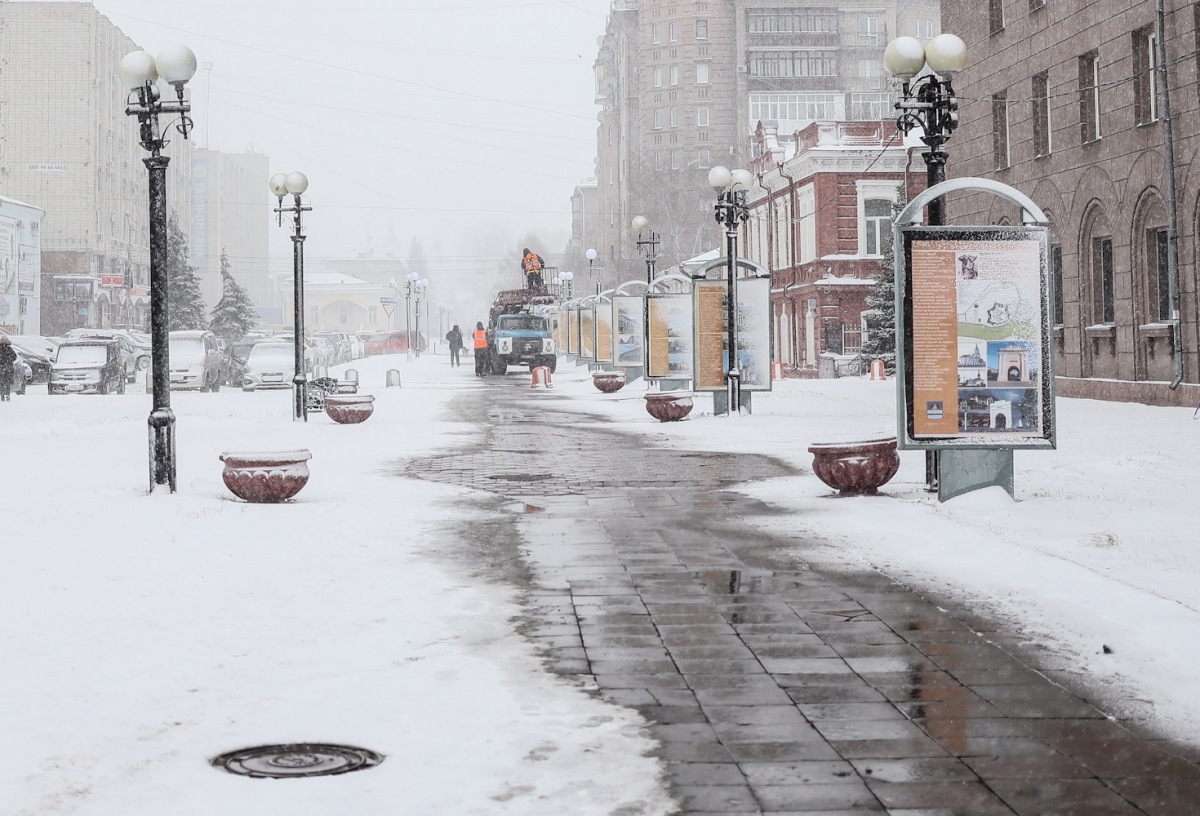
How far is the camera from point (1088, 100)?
31.1 m

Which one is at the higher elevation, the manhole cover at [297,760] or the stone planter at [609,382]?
the stone planter at [609,382]

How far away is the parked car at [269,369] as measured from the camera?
4128 cm

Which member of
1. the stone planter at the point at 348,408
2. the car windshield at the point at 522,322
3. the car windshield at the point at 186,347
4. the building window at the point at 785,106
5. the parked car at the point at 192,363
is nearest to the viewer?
Result: the stone planter at the point at 348,408

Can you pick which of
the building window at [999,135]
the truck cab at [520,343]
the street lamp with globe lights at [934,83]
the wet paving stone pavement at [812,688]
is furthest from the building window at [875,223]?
the wet paving stone pavement at [812,688]

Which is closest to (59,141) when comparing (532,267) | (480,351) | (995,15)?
(532,267)

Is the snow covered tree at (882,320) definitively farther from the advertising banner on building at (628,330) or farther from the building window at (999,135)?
the building window at (999,135)

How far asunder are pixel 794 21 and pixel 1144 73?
9382 centimetres

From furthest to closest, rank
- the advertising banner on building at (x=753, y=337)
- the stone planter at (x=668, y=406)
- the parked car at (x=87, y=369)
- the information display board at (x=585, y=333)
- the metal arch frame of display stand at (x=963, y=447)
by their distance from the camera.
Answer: the information display board at (x=585, y=333)
the parked car at (x=87, y=369)
the advertising banner on building at (x=753, y=337)
the stone planter at (x=668, y=406)
the metal arch frame of display stand at (x=963, y=447)

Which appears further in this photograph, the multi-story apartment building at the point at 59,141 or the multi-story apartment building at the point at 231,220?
the multi-story apartment building at the point at 231,220

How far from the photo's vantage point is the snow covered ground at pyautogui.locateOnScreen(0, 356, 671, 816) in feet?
16.2

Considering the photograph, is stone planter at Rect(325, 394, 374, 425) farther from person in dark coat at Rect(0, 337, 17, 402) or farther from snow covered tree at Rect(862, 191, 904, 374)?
snow covered tree at Rect(862, 191, 904, 374)

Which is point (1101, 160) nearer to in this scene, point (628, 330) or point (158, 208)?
point (628, 330)

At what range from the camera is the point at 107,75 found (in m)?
105

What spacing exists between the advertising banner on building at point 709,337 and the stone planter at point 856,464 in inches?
507
